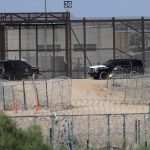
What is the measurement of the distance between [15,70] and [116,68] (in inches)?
315

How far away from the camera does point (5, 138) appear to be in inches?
302

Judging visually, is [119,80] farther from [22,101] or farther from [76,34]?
A: [76,34]

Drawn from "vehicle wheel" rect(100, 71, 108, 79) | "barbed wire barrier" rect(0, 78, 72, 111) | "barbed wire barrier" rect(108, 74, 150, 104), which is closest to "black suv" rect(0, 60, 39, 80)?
"vehicle wheel" rect(100, 71, 108, 79)

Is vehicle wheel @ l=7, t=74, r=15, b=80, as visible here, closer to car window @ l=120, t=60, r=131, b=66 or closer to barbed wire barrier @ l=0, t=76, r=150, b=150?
car window @ l=120, t=60, r=131, b=66

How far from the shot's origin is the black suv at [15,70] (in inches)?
1956

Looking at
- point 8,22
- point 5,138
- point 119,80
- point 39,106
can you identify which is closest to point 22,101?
point 39,106

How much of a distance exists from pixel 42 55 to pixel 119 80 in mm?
19234

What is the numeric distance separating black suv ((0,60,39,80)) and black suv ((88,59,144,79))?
4719 mm

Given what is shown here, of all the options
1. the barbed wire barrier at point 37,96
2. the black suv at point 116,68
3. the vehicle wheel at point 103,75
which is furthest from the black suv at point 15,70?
the barbed wire barrier at point 37,96

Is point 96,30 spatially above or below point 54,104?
above

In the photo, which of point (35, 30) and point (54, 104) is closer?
point (54, 104)

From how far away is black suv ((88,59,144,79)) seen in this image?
5081 centimetres

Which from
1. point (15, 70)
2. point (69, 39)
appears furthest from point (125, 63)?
point (15, 70)

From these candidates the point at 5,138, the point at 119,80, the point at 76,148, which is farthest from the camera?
the point at 119,80
